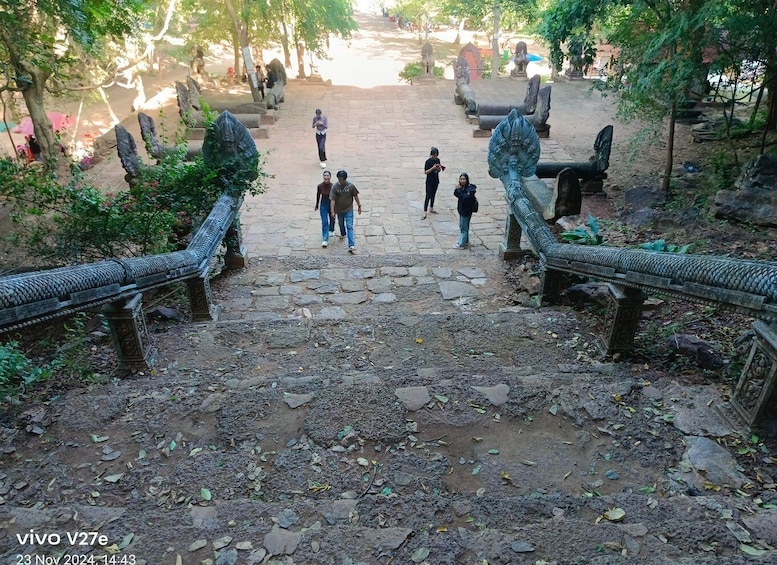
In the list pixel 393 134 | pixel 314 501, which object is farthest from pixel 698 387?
pixel 393 134

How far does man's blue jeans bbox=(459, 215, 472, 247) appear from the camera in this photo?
807 centimetres

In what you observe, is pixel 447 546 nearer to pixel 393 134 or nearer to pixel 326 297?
pixel 326 297

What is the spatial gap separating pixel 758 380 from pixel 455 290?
390cm

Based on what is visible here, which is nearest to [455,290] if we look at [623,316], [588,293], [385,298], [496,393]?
[385,298]

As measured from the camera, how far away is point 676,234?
727 centimetres

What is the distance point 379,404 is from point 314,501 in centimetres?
82

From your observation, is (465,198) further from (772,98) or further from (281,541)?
(772,98)

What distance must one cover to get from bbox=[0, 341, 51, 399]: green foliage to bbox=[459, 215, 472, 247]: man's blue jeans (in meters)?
5.85

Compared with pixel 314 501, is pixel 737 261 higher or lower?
higher

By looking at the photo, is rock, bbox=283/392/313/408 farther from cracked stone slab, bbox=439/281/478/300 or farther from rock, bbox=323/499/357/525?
cracked stone slab, bbox=439/281/478/300

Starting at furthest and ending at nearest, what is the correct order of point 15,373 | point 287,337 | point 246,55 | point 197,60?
point 197,60, point 246,55, point 287,337, point 15,373

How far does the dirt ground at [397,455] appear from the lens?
2121mm

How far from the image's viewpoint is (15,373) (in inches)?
141

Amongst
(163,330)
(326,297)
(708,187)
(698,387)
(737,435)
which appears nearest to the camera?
(737,435)
